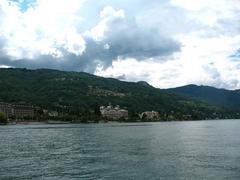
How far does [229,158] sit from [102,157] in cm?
2397

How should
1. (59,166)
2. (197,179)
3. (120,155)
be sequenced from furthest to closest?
(120,155) → (59,166) → (197,179)

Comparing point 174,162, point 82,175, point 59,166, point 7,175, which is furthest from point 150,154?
point 7,175

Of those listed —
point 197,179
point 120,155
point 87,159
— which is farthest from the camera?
point 120,155

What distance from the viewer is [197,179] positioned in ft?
180

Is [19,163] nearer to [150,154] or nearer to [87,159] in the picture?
[87,159]

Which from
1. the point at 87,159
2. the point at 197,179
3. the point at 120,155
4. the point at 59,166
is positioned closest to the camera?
the point at 197,179

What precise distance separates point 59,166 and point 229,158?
3180cm

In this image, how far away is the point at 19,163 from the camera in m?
70.9

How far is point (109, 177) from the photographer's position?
56188mm

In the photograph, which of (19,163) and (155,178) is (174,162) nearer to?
(155,178)

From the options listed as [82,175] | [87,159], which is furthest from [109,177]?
[87,159]

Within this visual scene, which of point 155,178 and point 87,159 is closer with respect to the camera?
point 155,178

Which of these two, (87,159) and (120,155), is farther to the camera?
(120,155)

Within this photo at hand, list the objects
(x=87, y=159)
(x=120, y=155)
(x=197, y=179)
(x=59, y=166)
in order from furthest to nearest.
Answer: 1. (x=120, y=155)
2. (x=87, y=159)
3. (x=59, y=166)
4. (x=197, y=179)
